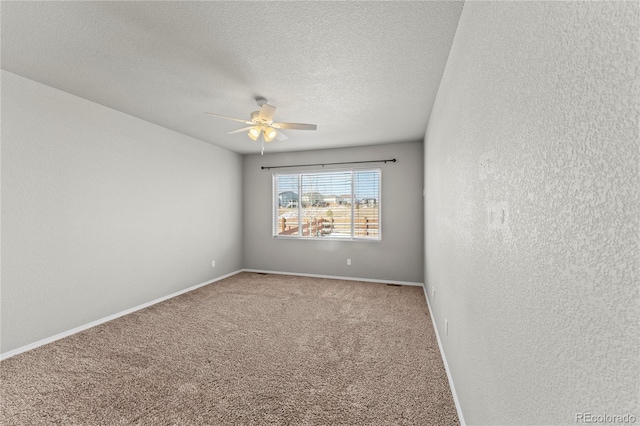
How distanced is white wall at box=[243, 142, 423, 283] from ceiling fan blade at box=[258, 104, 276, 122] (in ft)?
8.32

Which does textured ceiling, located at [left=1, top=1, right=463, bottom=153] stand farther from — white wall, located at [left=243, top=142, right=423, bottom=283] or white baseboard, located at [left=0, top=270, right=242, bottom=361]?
white baseboard, located at [left=0, top=270, right=242, bottom=361]

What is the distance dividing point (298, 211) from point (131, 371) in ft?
12.2

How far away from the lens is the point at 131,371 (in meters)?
2.14

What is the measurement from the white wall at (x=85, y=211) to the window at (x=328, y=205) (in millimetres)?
1670

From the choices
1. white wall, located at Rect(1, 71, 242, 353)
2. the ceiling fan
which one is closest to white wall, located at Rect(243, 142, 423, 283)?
white wall, located at Rect(1, 71, 242, 353)

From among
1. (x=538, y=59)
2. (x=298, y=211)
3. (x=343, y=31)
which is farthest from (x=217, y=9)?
(x=298, y=211)

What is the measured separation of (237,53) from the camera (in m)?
2.02

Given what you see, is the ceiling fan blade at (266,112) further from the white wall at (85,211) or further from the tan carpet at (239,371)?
the tan carpet at (239,371)

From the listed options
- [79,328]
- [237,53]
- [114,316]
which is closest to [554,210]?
[237,53]

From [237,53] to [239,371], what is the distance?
8.17ft

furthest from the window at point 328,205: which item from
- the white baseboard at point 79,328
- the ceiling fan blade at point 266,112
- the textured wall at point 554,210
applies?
the textured wall at point 554,210

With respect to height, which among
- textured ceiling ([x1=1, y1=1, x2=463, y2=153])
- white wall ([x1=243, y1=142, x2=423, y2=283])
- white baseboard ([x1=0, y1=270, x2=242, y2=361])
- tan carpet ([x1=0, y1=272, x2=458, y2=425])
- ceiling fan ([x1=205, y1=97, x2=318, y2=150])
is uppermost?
textured ceiling ([x1=1, y1=1, x2=463, y2=153])

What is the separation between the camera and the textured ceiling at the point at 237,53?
162cm

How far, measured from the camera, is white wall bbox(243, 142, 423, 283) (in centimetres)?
465
